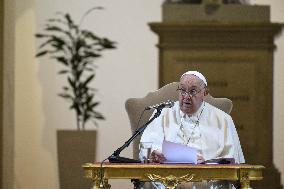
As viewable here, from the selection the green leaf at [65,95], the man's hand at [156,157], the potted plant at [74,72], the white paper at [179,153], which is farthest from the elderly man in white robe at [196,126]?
the green leaf at [65,95]

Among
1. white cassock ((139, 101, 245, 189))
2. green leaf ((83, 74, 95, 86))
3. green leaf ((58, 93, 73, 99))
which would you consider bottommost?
white cassock ((139, 101, 245, 189))

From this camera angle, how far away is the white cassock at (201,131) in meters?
5.18

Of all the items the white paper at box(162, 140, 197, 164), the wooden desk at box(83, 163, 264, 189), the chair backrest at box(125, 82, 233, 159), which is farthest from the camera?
the chair backrest at box(125, 82, 233, 159)

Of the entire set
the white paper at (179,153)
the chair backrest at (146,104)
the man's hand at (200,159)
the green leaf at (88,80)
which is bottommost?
the man's hand at (200,159)

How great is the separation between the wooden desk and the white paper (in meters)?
0.17

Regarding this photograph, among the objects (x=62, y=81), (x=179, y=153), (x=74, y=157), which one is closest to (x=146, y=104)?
(x=179, y=153)

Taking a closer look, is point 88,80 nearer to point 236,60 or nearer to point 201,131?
point 236,60

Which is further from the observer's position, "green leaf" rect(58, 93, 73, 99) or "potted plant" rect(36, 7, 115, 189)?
"green leaf" rect(58, 93, 73, 99)

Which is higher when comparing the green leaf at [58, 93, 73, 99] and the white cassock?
the green leaf at [58, 93, 73, 99]

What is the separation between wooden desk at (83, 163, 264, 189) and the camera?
4273 millimetres

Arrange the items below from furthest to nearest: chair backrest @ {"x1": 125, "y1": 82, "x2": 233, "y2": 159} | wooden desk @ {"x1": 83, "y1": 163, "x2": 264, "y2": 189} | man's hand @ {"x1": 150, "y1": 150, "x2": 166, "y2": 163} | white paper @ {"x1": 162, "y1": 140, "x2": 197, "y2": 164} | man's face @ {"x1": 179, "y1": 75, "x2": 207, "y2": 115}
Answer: chair backrest @ {"x1": 125, "y1": 82, "x2": 233, "y2": 159} < man's face @ {"x1": 179, "y1": 75, "x2": 207, "y2": 115} < man's hand @ {"x1": 150, "y1": 150, "x2": 166, "y2": 163} < white paper @ {"x1": 162, "y1": 140, "x2": 197, "y2": 164} < wooden desk @ {"x1": 83, "y1": 163, "x2": 264, "y2": 189}

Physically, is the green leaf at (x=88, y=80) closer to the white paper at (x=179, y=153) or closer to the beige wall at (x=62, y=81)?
the beige wall at (x=62, y=81)

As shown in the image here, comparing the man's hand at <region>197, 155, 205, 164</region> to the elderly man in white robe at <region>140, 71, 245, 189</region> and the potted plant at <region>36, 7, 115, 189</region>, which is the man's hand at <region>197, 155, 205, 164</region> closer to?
the elderly man in white robe at <region>140, 71, 245, 189</region>

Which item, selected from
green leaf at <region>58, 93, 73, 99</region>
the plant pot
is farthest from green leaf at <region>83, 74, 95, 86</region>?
the plant pot
